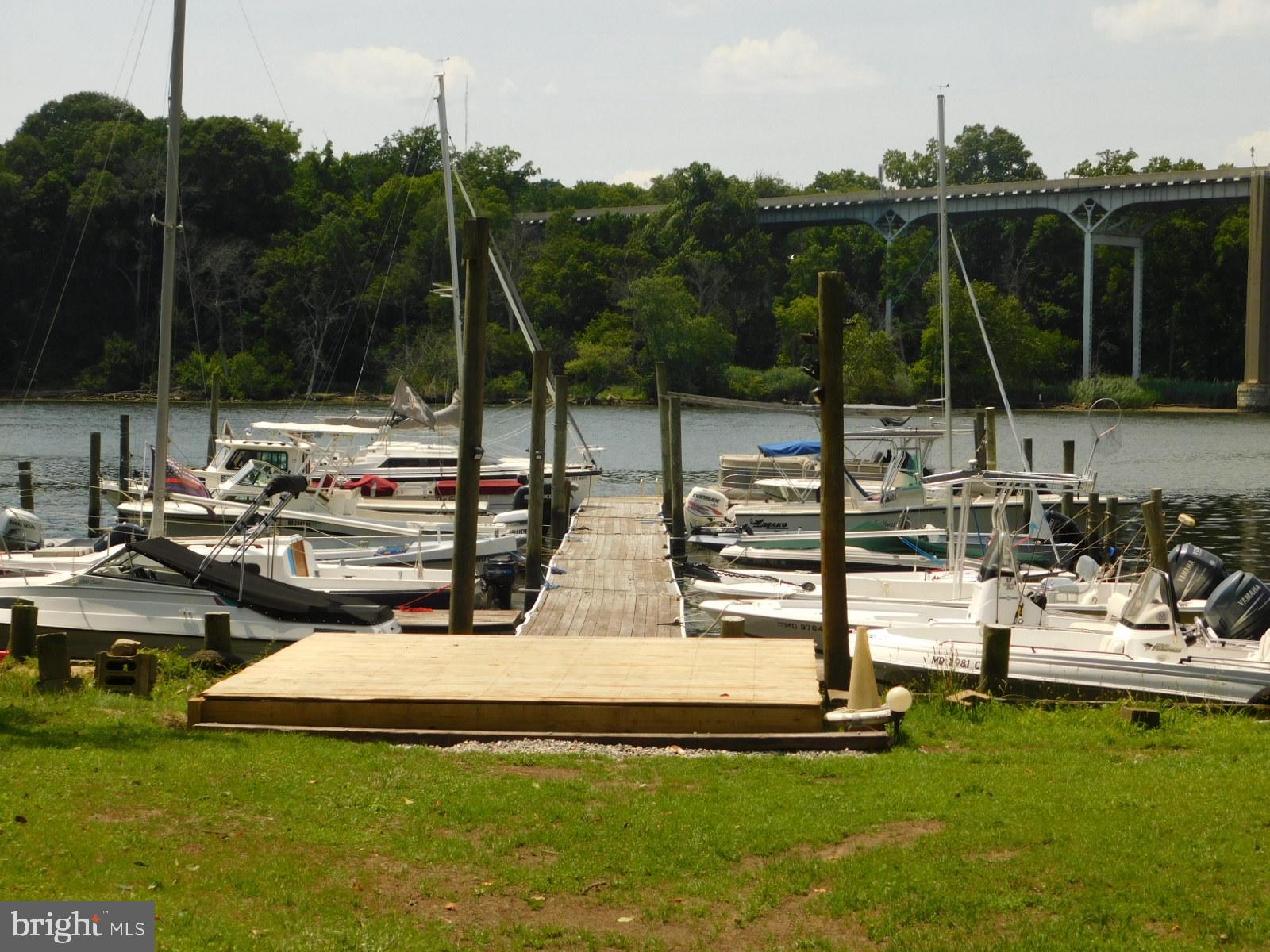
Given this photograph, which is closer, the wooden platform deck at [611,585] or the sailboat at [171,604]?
the sailboat at [171,604]

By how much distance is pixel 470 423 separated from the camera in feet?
54.4

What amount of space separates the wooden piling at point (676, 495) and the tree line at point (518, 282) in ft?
207

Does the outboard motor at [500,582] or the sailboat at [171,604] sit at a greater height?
the sailboat at [171,604]

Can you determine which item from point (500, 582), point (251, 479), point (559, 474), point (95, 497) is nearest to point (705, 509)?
point (559, 474)

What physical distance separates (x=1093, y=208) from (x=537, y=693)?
324 feet

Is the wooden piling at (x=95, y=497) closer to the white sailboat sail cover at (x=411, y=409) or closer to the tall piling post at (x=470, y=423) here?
the white sailboat sail cover at (x=411, y=409)

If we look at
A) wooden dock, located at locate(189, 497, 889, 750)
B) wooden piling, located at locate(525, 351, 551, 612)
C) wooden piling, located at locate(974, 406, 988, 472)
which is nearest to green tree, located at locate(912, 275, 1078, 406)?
wooden piling, located at locate(974, 406, 988, 472)

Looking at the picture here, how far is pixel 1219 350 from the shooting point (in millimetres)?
108438

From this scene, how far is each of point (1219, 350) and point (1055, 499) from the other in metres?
82.3

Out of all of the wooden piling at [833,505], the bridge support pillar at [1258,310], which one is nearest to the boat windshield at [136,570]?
the wooden piling at [833,505]

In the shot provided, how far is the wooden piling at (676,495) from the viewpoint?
30.8 metres

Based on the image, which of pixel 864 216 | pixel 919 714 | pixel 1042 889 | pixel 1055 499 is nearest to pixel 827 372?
pixel 919 714

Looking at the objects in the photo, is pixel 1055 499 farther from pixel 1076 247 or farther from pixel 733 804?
pixel 1076 247

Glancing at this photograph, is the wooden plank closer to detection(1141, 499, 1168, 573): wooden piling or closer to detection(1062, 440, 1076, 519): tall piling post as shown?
detection(1141, 499, 1168, 573): wooden piling
